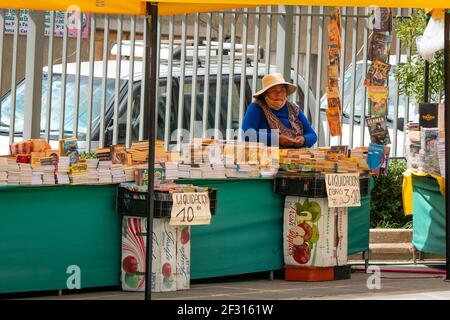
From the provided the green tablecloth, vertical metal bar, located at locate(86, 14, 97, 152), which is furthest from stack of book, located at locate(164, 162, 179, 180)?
vertical metal bar, located at locate(86, 14, 97, 152)

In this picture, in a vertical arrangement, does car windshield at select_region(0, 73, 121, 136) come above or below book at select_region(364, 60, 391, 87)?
below

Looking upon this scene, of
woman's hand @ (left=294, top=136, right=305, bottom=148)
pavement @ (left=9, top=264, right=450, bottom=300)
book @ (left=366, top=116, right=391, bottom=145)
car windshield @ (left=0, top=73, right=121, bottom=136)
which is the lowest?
pavement @ (left=9, top=264, right=450, bottom=300)

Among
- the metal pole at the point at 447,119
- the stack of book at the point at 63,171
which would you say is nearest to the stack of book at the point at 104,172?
the stack of book at the point at 63,171

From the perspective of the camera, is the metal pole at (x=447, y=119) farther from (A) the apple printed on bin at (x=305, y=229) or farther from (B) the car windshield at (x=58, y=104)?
(B) the car windshield at (x=58, y=104)

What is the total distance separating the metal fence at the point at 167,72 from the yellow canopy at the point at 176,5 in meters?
2.51

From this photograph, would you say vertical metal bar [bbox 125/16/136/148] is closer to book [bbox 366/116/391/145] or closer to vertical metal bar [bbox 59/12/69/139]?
vertical metal bar [bbox 59/12/69/139]

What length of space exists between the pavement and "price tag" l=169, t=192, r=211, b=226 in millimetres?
557

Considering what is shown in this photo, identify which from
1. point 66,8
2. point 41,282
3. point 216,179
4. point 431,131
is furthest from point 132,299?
point 431,131

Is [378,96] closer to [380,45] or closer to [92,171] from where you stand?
[380,45]

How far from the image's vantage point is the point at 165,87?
44.6ft

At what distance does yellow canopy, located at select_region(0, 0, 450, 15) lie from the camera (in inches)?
350

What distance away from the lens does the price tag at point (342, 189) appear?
34.6ft

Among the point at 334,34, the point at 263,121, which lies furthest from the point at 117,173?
the point at 334,34

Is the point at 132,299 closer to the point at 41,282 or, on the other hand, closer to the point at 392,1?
the point at 41,282
